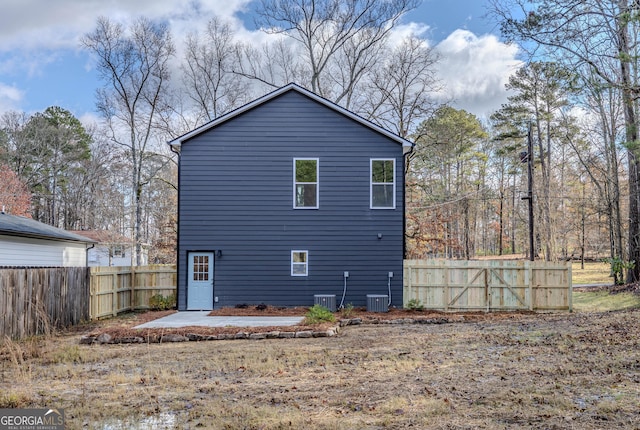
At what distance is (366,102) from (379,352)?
68.5 ft

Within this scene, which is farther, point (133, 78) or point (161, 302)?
point (133, 78)

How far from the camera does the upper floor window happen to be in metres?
15.8

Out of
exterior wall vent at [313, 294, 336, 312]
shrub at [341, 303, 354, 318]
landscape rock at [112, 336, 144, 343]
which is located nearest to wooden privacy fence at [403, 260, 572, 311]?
shrub at [341, 303, 354, 318]

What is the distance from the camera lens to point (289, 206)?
15.8 meters

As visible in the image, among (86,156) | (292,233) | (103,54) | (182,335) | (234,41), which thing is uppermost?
(234,41)

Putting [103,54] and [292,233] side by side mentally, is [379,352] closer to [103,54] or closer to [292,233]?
[292,233]

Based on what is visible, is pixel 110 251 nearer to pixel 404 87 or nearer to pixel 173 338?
pixel 404 87

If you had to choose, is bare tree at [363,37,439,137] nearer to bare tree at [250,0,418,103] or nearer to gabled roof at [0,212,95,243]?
bare tree at [250,0,418,103]

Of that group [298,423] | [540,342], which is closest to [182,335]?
[298,423]

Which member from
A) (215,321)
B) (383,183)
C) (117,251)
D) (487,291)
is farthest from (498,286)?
(117,251)

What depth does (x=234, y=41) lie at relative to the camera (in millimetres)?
28406

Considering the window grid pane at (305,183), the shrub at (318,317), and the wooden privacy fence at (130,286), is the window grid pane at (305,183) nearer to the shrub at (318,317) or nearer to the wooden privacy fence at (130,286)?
the shrub at (318,317)

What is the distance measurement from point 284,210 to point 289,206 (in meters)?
0.21

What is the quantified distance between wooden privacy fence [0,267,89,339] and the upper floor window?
8.92m
